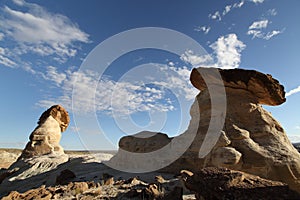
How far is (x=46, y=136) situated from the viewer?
2116cm

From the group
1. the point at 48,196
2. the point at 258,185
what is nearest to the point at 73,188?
the point at 48,196

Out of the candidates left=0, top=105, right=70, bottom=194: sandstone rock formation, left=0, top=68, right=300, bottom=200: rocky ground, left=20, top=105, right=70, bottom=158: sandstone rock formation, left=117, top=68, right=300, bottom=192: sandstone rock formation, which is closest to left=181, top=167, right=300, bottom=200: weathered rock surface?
left=0, top=68, right=300, bottom=200: rocky ground

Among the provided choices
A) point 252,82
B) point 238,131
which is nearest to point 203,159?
point 238,131

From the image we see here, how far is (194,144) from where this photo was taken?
10.9 metres

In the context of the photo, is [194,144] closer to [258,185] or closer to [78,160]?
[258,185]

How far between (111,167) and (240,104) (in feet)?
29.7

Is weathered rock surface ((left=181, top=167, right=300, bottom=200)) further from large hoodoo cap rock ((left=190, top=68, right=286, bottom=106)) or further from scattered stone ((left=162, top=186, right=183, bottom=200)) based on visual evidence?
large hoodoo cap rock ((left=190, top=68, right=286, bottom=106))

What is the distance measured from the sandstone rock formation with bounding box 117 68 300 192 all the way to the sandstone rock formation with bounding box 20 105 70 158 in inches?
460

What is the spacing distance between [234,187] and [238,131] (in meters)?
6.39

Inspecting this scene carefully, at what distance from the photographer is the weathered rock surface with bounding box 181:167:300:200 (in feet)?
12.2

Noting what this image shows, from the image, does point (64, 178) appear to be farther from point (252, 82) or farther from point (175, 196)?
point (252, 82)

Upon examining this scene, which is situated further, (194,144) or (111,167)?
(111,167)

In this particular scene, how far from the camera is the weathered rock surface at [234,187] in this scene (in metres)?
3.73

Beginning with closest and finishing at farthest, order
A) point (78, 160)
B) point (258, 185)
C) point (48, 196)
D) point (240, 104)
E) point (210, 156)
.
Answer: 1. point (258, 185)
2. point (48, 196)
3. point (210, 156)
4. point (240, 104)
5. point (78, 160)
